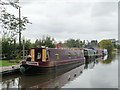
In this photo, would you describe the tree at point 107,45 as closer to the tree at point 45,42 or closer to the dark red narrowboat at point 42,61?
the tree at point 45,42

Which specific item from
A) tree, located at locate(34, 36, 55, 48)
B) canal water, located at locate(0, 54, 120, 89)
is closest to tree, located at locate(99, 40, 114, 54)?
tree, located at locate(34, 36, 55, 48)

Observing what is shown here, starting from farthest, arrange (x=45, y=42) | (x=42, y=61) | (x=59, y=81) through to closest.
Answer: (x=45, y=42) → (x=42, y=61) → (x=59, y=81)

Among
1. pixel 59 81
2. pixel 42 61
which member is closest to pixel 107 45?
pixel 42 61

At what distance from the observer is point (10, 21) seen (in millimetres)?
4531

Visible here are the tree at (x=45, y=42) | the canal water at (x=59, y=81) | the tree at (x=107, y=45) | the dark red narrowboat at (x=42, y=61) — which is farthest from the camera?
the tree at (x=107, y=45)

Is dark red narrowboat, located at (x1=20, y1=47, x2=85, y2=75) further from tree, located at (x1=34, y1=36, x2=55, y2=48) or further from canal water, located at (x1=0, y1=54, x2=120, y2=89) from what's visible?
tree, located at (x1=34, y1=36, x2=55, y2=48)

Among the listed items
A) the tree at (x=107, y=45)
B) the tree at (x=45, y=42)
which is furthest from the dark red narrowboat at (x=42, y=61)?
the tree at (x=107, y=45)

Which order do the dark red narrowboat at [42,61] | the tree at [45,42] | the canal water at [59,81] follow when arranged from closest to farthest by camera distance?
the canal water at [59,81] < the dark red narrowboat at [42,61] < the tree at [45,42]

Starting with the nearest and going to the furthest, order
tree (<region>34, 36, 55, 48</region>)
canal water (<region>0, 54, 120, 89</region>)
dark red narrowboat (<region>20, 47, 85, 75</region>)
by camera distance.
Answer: canal water (<region>0, 54, 120, 89</region>) < dark red narrowboat (<region>20, 47, 85, 75</region>) < tree (<region>34, 36, 55, 48</region>)

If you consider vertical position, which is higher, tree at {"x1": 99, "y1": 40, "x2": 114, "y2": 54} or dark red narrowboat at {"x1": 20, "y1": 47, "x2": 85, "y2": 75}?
tree at {"x1": 99, "y1": 40, "x2": 114, "y2": 54}

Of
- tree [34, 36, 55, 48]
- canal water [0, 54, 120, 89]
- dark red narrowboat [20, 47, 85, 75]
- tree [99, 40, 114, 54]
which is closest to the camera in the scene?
canal water [0, 54, 120, 89]

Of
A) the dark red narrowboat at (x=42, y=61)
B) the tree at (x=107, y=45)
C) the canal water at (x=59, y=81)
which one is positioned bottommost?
the canal water at (x=59, y=81)

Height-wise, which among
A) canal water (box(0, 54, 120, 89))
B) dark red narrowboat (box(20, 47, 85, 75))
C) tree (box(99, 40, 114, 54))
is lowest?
canal water (box(0, 54, 120, 89))

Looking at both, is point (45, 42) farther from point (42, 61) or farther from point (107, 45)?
point (107, 45)
